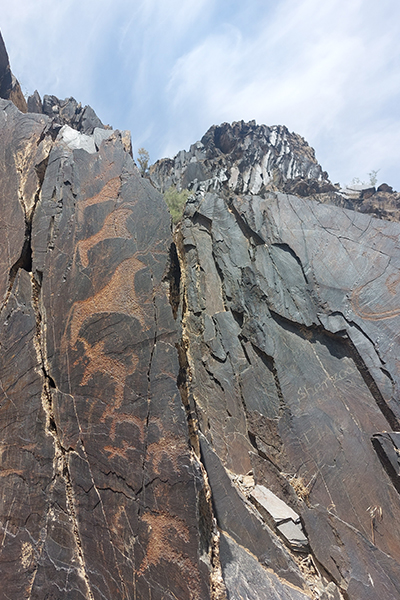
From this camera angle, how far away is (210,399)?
5.37 m

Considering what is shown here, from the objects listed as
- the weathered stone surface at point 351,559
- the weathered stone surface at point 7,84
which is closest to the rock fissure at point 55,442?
the weathered stone surface at point 351,559

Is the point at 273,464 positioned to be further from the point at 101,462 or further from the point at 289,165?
the point at 289,165

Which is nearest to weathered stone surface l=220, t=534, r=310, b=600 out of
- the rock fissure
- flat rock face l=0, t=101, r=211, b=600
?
flat rock face l=0, t=101, r=211, b=600

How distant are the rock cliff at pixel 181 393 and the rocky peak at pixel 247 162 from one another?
990cm

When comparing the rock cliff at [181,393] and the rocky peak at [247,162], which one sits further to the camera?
the rocky peak at [247,162]

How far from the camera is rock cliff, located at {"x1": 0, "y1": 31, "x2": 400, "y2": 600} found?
2801 mm

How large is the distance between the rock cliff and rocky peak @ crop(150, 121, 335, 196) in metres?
9.90

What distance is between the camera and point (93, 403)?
3.15 meters

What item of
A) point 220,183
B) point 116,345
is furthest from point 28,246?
point 220,183

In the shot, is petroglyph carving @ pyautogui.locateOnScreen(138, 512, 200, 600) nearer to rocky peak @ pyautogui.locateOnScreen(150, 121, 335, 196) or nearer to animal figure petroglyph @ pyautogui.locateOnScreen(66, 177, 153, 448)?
animal figure petroglyph @ pyautogui.locateOnScreen(66, 177, 153, 448)

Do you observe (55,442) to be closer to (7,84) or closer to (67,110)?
(7,84)

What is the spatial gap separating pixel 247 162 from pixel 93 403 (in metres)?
17.5

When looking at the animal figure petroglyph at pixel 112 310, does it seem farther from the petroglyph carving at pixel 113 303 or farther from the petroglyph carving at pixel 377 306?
the petroglyph carving at pixel 377 306

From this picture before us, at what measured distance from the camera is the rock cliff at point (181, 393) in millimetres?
2801
